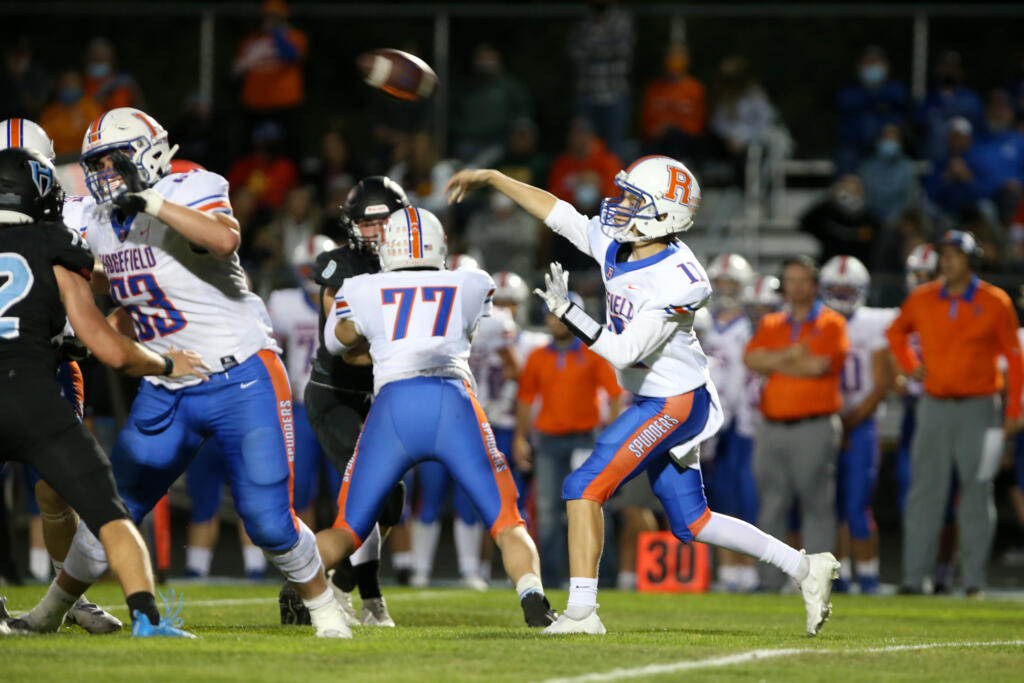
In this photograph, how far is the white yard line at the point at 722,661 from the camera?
201 inches

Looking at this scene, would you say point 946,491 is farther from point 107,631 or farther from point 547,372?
point 107,631

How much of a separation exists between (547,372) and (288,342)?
74.4 inches

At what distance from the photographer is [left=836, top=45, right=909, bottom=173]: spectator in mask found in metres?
15.6

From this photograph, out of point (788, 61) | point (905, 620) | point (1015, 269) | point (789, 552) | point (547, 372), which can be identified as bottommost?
point (905, 620)

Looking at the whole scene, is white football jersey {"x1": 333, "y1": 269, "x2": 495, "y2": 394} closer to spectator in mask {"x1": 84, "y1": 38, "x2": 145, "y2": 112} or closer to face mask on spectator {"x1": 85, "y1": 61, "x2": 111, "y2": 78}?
spectator in mask {"x1": 84, "y1": 38, "x2": 145, "y2": 112}

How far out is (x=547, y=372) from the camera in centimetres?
1174

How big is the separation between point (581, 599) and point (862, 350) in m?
5.86

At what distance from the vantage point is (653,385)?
22.3 ft

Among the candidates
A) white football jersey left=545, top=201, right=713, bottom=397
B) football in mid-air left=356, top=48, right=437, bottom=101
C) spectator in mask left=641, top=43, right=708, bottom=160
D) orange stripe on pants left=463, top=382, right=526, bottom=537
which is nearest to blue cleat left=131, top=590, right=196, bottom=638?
orange stripe on pants left=463, top=382, right=526, bottom=537

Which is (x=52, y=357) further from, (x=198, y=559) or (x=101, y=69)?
(x=101, y=69)

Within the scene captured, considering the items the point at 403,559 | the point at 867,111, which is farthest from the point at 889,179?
the point at 403,559

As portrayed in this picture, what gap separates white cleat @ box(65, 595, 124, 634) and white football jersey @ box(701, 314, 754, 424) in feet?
19.8

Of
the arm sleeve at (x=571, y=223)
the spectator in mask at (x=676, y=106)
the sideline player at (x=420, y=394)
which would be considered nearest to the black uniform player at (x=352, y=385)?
the sideline player at (x=420, y=394)

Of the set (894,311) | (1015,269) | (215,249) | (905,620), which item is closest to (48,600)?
(215,249)
